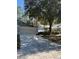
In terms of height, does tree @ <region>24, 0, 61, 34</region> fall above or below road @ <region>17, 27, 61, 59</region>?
above

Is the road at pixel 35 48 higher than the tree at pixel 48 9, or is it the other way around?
the tree at pixel 48 9

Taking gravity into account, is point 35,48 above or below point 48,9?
below

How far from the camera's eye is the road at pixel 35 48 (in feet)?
7.32

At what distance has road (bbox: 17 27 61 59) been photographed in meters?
2.23

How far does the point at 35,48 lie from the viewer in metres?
2.26
